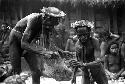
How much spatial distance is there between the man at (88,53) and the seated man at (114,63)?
10.6 ft

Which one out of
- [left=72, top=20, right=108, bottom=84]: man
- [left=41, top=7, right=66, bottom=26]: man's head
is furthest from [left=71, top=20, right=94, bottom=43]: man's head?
[left=41, top=7, right=66, bottom=26]: man's head

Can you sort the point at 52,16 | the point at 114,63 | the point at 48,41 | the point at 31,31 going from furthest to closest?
1. the point at 114,63
2. the point at 48,41
3. the point at 31,31
4. the point at 52,16

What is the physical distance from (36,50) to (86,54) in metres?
0.90

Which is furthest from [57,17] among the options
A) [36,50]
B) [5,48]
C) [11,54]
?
[5,48]

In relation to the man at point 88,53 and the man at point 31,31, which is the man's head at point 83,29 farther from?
the man at point 31,31

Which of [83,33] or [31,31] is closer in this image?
[83,33]

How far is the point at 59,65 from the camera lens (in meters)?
5.93

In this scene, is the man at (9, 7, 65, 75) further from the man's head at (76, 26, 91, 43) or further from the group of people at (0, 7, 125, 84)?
the man's head at (76, 26, 91, 43)

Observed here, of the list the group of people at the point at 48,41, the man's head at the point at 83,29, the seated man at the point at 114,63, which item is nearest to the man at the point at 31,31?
the group of people at the point at 48,41

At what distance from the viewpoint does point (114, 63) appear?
9508mm

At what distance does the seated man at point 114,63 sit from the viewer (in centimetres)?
922

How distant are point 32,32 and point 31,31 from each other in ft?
0.16

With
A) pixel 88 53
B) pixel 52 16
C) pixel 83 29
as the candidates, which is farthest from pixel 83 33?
pixel 52 16

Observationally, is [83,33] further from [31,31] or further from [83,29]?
[31,31]
